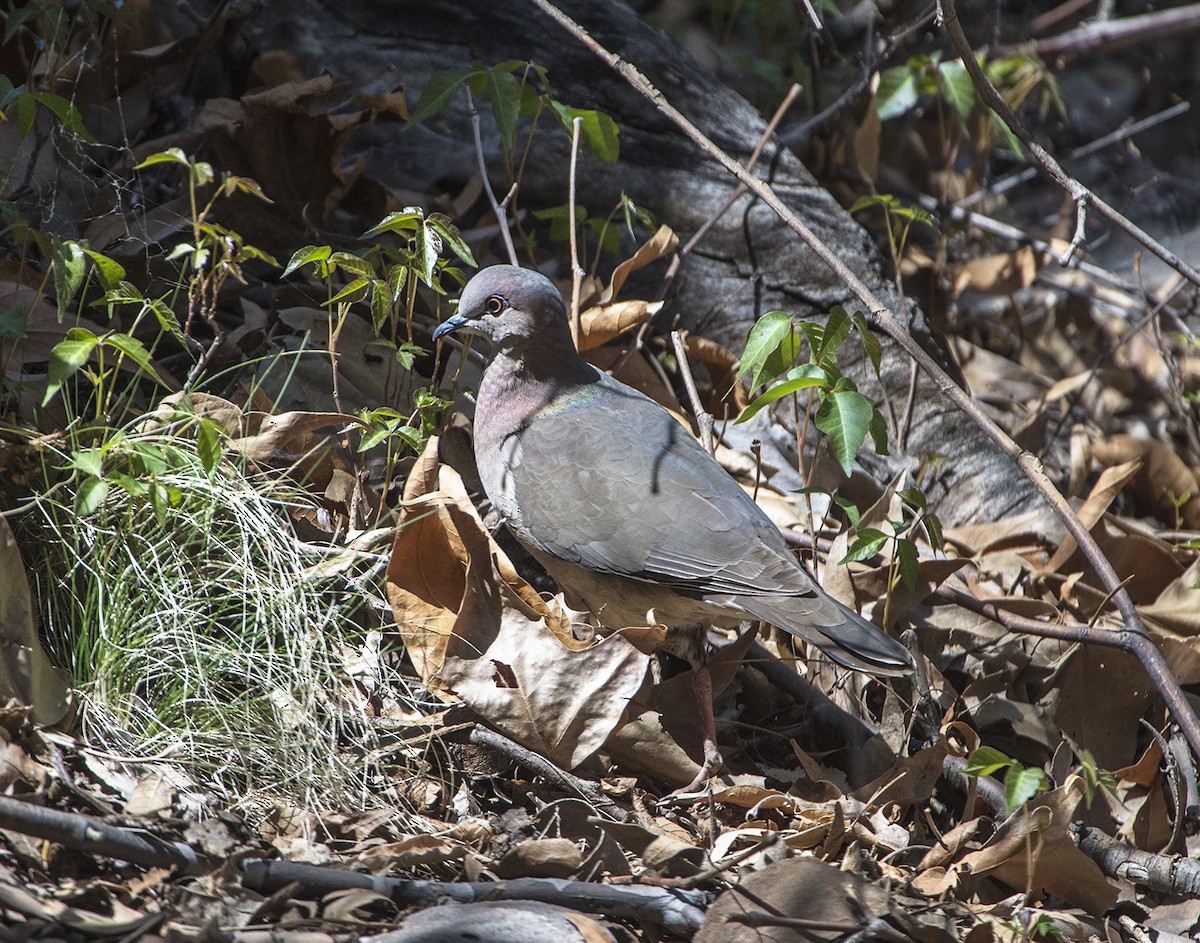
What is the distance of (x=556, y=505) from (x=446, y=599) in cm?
47

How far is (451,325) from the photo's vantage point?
382cm

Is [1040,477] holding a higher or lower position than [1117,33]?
lower

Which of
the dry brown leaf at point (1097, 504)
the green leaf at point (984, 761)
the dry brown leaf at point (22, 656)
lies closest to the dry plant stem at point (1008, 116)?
the green leaf at point (984, 761)

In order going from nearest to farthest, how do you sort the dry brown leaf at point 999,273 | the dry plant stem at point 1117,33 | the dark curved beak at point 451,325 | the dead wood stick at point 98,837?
the dead wood stick at point 98,837, the dark curved beak at point 451,325, the dry brown leaf at point 999,273, the dry plant stem at point 1117,33

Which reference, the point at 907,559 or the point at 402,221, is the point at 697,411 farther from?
the point at 402,221

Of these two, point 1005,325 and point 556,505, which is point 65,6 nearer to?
point 556,505

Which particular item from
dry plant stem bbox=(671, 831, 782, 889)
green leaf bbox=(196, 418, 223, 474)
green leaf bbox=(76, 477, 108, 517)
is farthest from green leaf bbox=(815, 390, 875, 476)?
green leaf bbox=(76, 477, 108, 517)

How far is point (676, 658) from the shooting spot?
156 inches

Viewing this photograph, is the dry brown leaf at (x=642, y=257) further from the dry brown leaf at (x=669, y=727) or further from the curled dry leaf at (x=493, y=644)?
the dry brown leaf at (x=669, y=727)

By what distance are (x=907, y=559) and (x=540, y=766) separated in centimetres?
132

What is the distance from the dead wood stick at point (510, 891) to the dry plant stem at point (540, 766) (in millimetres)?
384

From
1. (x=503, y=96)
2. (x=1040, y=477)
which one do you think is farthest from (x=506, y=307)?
(x=1040, y=477)

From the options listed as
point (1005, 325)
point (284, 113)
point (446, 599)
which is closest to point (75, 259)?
point (446, 599)

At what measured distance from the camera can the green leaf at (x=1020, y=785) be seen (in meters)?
2.65
